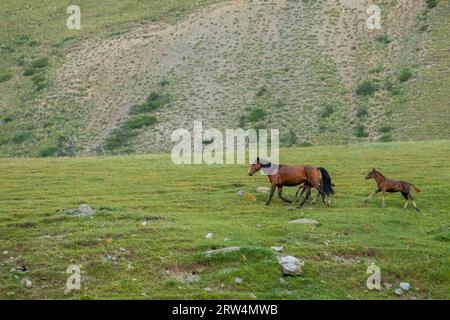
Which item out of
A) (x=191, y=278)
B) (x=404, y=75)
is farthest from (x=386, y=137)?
(x=191, y=278)

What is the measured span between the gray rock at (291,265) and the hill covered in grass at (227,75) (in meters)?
43.4

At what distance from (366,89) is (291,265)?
55.5 meters

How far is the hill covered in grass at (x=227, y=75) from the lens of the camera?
6788cm

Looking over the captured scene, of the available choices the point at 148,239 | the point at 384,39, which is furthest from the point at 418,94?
the point at 148,239

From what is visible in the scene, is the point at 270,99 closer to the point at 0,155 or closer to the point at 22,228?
the point at 0,155

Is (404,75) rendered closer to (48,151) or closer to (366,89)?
(366,89)

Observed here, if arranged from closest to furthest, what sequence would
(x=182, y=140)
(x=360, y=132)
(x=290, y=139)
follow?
(x=290, y=139) < (x=360, y=132) < (x=182, y=140)

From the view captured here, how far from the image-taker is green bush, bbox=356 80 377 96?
7212 cm

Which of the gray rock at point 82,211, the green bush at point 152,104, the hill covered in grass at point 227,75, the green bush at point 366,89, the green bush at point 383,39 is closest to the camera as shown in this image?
the gray rock at point 82,211

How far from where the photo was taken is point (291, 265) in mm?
19281

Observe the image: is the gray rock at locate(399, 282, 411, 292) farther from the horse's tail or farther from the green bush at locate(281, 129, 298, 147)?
the green bush at locate(281, 129, 298, 147)

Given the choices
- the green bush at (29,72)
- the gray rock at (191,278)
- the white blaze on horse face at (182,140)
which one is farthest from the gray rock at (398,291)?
the green bush at (29,72)

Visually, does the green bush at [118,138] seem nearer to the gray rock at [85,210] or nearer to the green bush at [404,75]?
the green bush at [404,75]

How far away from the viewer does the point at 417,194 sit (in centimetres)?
2873
